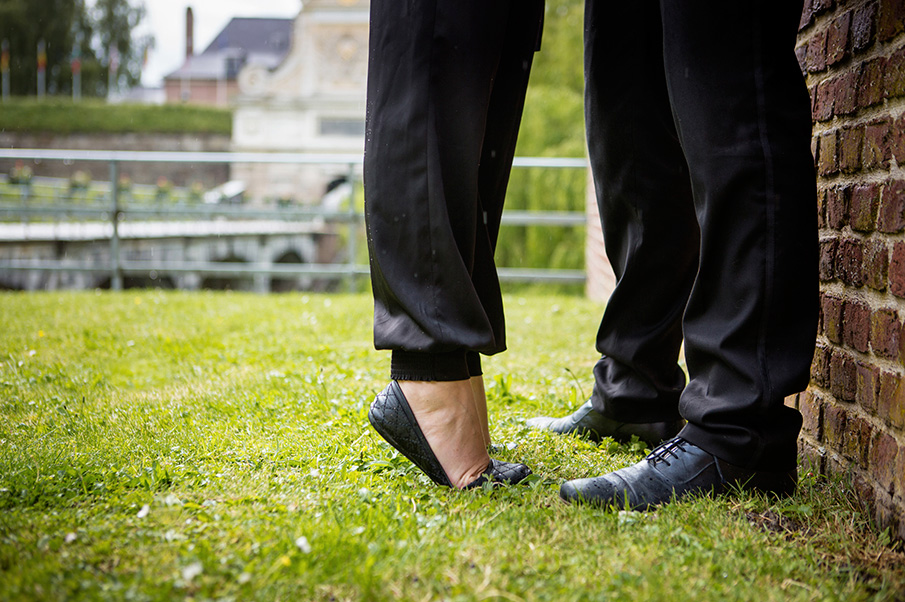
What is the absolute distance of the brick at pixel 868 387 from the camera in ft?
3.83

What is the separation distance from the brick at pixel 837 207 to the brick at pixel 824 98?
146 mm

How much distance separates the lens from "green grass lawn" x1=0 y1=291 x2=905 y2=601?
0.90 metres

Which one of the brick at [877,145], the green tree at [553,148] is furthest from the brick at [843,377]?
the green tree at [553,148]

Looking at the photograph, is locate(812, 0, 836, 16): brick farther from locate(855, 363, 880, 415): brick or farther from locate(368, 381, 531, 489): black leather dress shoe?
locate(368, 381, 531, 489): black leather dress shoe

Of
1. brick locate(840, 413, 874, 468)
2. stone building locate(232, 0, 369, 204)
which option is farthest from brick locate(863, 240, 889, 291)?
stone building locate(232, 0, 369, 204)

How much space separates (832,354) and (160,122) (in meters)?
40.3

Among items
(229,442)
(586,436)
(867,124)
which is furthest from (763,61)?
(229,442)

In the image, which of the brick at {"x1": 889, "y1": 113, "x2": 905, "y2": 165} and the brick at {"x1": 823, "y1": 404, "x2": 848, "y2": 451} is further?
the brick at {"x1": 823, "y1": 404, "x2": 848, "y2": 451}

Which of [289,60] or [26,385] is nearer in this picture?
[26,385]

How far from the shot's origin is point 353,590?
0.88 metres

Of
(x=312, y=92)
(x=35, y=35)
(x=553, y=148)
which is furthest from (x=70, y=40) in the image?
(x=553, y=148)

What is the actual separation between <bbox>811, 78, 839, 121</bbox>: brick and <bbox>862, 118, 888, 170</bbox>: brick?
161 mm

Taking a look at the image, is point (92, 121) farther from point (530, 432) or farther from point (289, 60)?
point (530, 432)

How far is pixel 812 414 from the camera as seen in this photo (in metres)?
1.42
